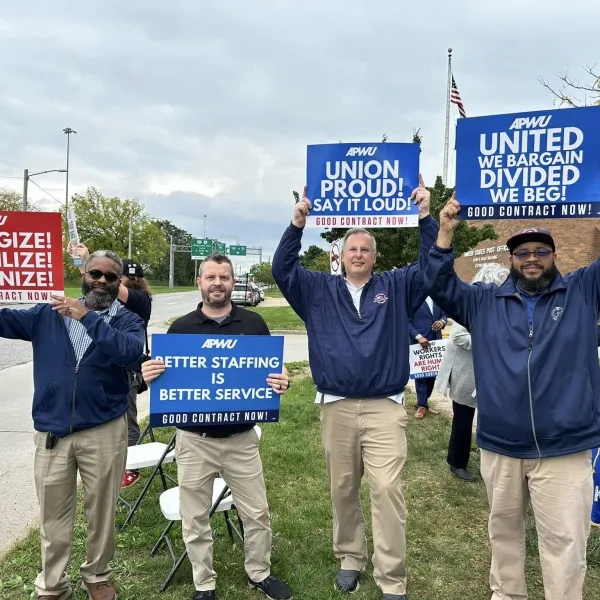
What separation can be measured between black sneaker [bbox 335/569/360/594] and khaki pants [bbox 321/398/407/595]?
43 mm

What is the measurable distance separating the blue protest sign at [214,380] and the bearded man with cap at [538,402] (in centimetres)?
119

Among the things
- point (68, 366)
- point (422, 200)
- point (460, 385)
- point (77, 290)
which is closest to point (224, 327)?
point (68, 366)

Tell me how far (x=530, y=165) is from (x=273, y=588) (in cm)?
317

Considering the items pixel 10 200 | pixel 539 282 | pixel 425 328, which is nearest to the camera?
pixel 539 282

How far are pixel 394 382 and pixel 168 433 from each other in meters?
4.23

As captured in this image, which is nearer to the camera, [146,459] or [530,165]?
[530,165]

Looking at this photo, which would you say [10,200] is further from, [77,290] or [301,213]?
[301,213]

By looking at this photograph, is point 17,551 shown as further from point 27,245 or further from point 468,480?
point 468,480

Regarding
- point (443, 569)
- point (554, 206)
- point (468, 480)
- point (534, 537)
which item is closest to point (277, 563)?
point (443, 569)

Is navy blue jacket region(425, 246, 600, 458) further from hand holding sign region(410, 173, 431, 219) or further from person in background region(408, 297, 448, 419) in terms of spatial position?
person in background region(408, 297, 448, 419)

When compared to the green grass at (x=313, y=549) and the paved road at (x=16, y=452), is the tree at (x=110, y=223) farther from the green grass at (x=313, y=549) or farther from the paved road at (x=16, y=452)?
the green grass at (x=313, y=549)

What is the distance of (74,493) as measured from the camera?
3197 millimetres

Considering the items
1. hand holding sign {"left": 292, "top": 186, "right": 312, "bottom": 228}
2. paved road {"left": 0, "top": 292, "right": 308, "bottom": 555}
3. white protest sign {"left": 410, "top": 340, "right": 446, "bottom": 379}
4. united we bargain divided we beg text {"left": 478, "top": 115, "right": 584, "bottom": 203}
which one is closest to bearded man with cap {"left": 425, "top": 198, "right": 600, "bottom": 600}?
united we bargain divided we beg text {"left": 478, "top": 115, "right": 584, "bottom": 203}

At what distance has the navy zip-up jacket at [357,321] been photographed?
10.9 ft
